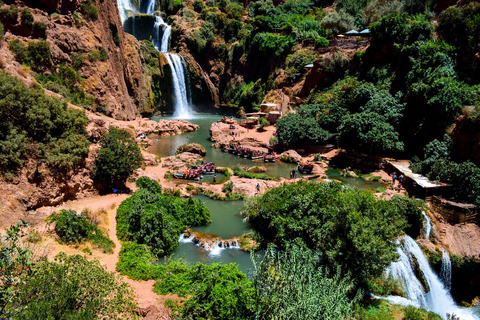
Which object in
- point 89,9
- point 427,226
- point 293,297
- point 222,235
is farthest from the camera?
point 89,9

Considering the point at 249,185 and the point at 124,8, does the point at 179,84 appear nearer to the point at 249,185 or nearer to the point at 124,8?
the point at 124,8

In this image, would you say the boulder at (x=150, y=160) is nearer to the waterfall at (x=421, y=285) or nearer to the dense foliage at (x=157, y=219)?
the dense foliage at (x=157, y=219)

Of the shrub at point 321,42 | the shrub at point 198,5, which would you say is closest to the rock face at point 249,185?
the shrub at point 321,42

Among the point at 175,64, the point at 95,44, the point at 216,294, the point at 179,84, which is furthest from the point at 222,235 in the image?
the point at 175,64

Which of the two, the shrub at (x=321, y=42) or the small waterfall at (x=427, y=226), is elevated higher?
the shrub at (x=321, y=42)

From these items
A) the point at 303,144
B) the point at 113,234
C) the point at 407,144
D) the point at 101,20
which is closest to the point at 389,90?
the point at 407,144

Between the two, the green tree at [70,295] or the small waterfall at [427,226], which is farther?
the small waterfall at [427,226]

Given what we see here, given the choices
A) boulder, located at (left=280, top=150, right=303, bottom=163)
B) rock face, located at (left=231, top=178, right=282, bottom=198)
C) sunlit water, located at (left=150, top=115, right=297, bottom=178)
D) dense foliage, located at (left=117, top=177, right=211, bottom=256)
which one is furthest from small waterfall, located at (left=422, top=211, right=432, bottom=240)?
boulder, located at (left=280, top=150, right=303, bottom=163)

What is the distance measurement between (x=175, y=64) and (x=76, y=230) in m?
50.9

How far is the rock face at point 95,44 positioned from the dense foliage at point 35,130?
1693 cm

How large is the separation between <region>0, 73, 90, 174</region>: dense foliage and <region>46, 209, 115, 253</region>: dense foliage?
3711mm

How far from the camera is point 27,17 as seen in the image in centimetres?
3241

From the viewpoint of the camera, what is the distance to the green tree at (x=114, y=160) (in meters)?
20.8

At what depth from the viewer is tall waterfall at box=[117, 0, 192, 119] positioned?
61.2 m
